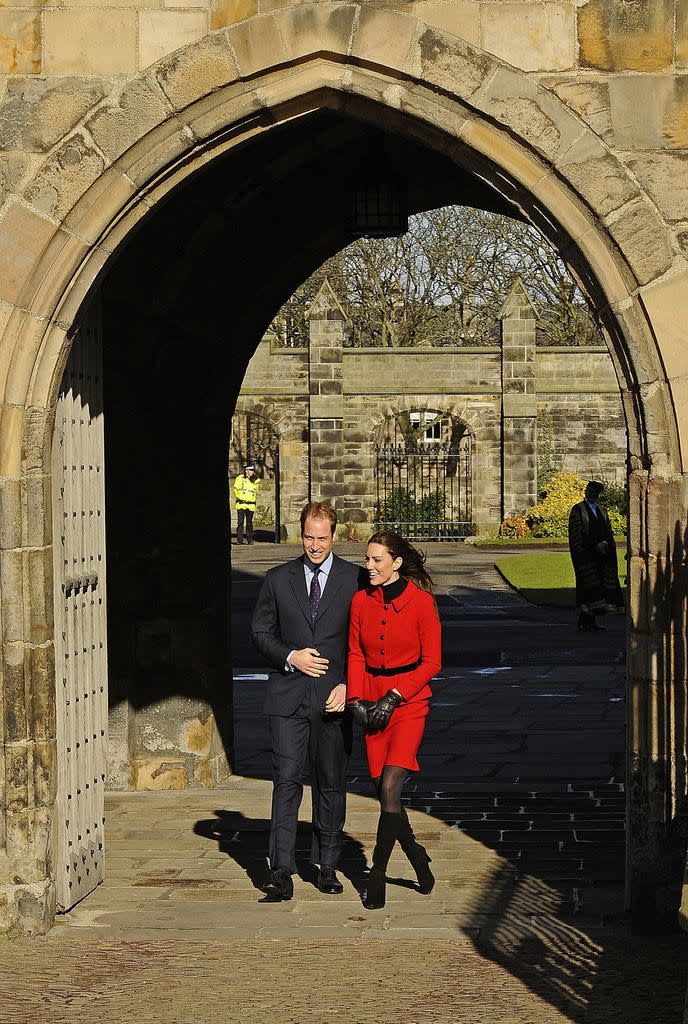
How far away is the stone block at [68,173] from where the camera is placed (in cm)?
650

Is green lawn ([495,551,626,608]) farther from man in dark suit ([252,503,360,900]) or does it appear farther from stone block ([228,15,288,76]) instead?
stone block ([228,15,288,76])

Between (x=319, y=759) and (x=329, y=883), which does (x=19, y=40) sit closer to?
(x=319, y=759)

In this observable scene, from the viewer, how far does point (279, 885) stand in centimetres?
688

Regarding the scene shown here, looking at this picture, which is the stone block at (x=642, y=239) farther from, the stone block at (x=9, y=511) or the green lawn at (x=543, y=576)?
the green lawn at (x=543, y=576)

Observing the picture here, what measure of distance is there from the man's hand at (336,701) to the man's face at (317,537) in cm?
56

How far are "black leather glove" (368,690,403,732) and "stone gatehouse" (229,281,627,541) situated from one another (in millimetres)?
25218

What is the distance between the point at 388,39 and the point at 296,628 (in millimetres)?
2488

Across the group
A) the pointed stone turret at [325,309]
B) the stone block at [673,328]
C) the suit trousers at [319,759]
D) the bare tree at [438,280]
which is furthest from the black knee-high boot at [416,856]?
the bare tree at [438,280]

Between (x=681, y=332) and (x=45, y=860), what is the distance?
321cm

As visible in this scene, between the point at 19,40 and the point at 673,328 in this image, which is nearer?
the point at 673,328

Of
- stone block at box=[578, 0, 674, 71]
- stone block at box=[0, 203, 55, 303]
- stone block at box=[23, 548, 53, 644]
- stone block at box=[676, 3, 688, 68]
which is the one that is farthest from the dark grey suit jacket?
stone block at box=[676, 3, 688, 68]

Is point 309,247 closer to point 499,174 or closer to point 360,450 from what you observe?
point 499,174

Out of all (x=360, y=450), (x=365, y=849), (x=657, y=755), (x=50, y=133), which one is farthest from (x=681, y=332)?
(x=360, y=450)

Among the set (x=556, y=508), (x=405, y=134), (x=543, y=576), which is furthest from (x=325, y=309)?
(x=405, y=134)
